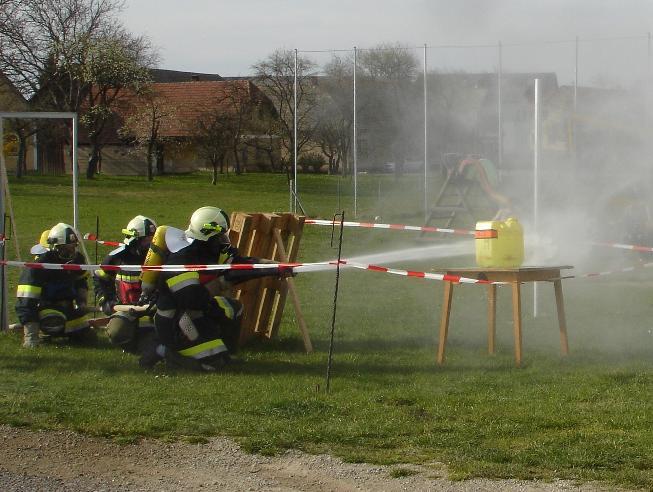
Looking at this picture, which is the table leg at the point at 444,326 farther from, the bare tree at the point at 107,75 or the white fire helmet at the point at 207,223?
the bare tree at the point at 107,75

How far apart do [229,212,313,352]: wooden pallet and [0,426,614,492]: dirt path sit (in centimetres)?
353

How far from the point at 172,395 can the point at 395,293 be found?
22.9 feet

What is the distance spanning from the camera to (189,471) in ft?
A: 19.8

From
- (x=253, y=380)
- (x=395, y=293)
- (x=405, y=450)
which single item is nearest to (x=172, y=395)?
(x=253, y=380)

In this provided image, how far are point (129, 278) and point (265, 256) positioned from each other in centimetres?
151

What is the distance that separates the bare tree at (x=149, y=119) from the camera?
50.2 meters

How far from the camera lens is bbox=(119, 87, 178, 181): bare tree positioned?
165 ft

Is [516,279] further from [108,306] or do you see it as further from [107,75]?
[107,75]

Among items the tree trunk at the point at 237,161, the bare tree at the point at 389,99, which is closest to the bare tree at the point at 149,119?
the tree trunk at the point at 237,161

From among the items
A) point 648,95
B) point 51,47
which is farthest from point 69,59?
point 648,95

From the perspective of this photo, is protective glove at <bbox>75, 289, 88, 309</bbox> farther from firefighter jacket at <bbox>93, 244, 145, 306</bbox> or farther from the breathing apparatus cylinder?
the breathing apparatus cylinder

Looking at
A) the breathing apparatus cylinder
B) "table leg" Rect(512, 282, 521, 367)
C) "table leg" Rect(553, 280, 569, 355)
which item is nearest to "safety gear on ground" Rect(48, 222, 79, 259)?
the breathing apparatus cylinder

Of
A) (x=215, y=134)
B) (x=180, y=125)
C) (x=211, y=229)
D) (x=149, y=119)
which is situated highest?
(x=149, y=119)

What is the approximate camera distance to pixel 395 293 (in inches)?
575
